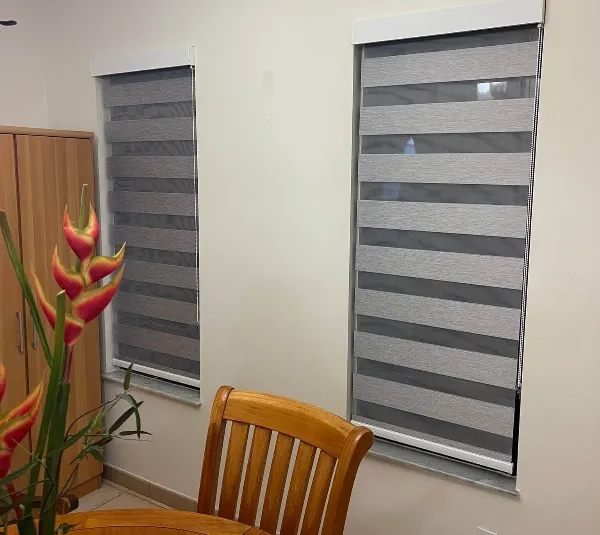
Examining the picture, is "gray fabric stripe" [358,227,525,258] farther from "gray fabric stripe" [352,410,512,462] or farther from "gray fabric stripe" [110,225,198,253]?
"gray fabric stripe" [110,225,198,253]

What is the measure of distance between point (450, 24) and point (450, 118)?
→ 0.29m

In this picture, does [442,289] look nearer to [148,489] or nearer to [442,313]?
[442,313]

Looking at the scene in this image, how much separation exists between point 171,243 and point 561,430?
5.88 feet

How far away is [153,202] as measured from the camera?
2.92m

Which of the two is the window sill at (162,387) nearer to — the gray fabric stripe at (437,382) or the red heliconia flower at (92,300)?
the gray fabric stripe at (437,382)

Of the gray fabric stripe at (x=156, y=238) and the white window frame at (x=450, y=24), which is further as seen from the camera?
the gray fabric stripe at (x=156, y=238)

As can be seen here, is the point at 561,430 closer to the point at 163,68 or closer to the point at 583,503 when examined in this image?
the point at 583,503

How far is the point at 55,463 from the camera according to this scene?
102 cm

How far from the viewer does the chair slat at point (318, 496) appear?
61.9 inches

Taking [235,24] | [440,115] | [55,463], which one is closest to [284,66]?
[235,24]

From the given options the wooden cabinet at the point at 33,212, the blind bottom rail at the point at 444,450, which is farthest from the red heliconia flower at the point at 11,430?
the wooden cabinet at the point at 33,212

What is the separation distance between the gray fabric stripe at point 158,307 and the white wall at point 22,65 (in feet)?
3.27

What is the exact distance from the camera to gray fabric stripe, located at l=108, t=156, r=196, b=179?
2.78 meters

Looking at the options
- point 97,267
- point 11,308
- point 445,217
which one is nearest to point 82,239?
point 97,267
